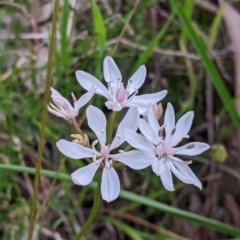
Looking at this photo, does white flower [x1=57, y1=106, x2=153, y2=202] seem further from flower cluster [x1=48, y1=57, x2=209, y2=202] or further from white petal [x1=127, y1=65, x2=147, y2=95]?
white petal [x1=127, y1=65, x2=147, y2=95]

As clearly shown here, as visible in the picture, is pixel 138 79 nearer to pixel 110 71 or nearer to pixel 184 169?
pixel 110 71

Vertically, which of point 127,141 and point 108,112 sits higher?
point 127,141

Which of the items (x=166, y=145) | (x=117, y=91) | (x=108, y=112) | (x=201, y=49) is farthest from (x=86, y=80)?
(x=108, y=112)

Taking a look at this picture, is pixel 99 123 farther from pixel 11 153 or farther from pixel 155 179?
pixel 155 179

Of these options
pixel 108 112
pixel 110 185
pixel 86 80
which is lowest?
pixel 108 112

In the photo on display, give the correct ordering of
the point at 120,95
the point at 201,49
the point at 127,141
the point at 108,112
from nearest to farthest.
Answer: the point at 127,141 → the point at 120,95 → the point at 201,49 → the point at 108,112

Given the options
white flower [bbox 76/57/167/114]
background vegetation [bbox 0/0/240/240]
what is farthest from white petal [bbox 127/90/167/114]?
background vegetation [bbox 0/0/240/240]

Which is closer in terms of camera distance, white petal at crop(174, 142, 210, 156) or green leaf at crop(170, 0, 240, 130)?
white petal at crop(174, 142, 210, 156)
